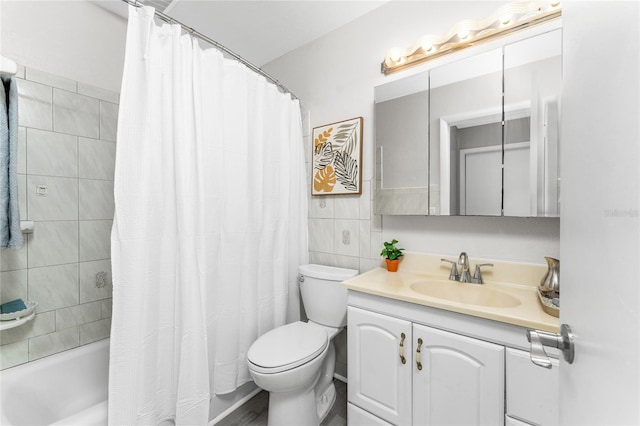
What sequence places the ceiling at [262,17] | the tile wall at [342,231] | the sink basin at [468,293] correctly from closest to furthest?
the sink basin at [468,293] < the ceiling at [262,17] < the tile wall at [342,231]

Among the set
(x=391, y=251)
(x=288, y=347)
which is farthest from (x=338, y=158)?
(x=288, y=347)

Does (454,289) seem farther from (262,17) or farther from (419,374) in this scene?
(262,17)

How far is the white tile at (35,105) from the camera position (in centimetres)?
135

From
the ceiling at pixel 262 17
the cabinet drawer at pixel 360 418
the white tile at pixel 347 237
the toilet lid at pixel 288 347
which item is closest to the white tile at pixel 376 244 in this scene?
the white tile at pixel 347 237

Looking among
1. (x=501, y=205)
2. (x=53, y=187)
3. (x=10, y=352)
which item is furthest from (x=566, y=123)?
(x=10, y=352)

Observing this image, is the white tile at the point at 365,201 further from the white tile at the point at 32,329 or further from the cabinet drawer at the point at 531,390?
the white tile at the point at 32,329

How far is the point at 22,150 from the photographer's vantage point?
1.35 meters

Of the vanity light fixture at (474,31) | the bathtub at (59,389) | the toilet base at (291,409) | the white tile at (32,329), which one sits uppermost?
the vanity light fixture at (474,31)

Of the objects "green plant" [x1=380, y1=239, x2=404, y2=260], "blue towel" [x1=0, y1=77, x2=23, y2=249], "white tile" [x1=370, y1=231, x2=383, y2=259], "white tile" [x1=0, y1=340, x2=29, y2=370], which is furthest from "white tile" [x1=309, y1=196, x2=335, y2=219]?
"white tile" [x1=0, y1=340, x2=29, y2=370]

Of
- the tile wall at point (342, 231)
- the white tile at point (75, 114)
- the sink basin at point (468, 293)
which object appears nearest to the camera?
the sink basin at point (468, 293)

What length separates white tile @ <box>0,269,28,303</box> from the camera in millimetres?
1314

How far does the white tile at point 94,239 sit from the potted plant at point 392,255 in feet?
5.75

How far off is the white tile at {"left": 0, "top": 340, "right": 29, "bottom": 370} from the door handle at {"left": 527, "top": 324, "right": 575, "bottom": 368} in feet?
7.04

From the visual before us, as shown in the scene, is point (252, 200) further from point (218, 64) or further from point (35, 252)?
point (35, 252)
